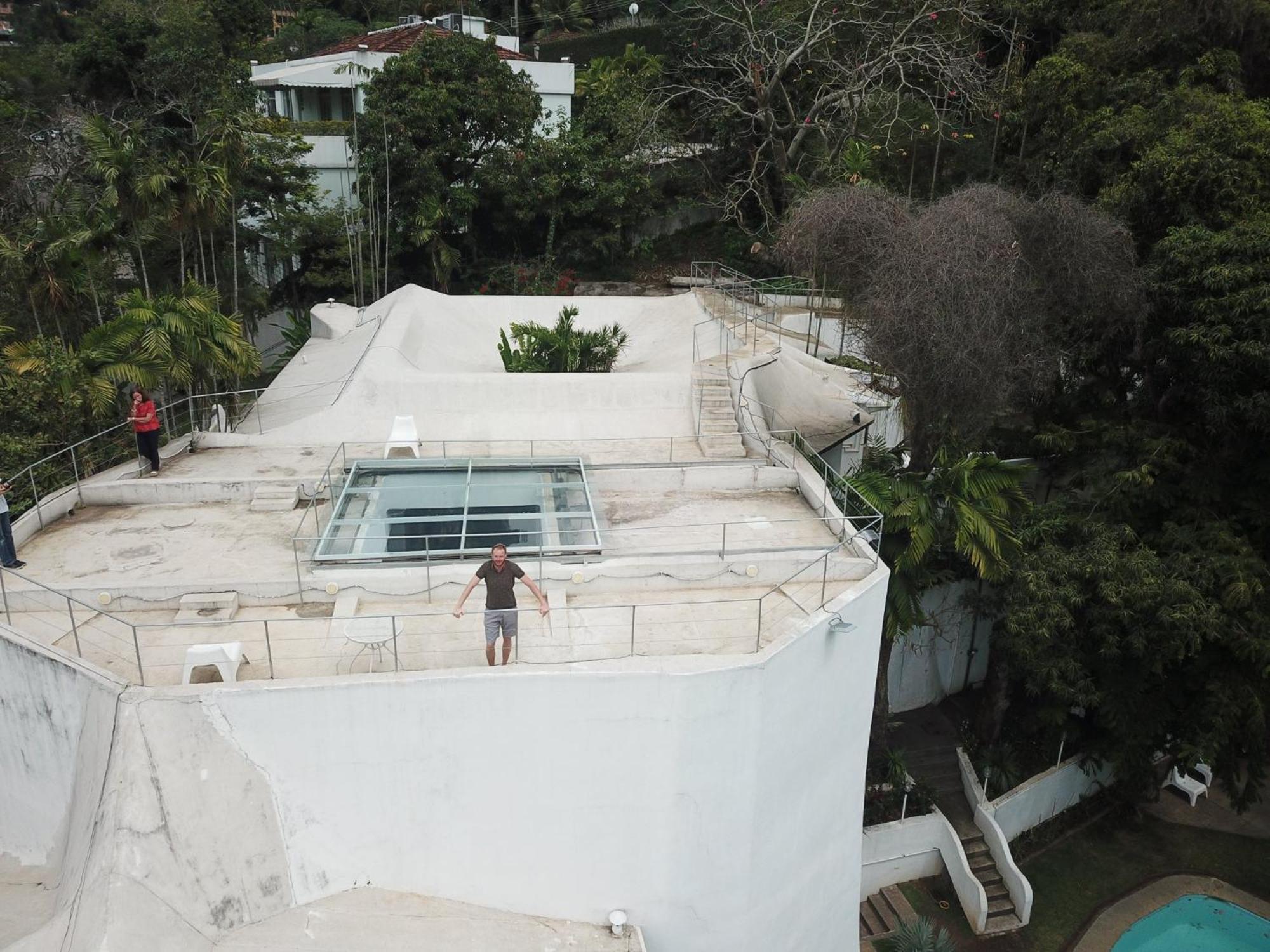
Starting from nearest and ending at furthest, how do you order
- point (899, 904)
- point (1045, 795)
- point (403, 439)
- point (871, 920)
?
point (403, 439) → point (871, 920) → point (899, 904) → point (1045, 795)

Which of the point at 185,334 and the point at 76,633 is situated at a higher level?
the point at 185,334

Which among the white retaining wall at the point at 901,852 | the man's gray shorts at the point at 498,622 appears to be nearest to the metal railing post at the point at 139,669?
the man's gray shorts at the point at 498,622

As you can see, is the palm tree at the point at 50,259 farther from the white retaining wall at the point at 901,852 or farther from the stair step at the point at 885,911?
the stair step at the point at 885,911

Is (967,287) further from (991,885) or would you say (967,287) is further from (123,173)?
(123,173)

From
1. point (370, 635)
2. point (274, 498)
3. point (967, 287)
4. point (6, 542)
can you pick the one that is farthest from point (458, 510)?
point (967, 287)

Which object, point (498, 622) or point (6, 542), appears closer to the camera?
point (498, 622)

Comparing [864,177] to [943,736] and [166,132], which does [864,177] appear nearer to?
[943,736]
